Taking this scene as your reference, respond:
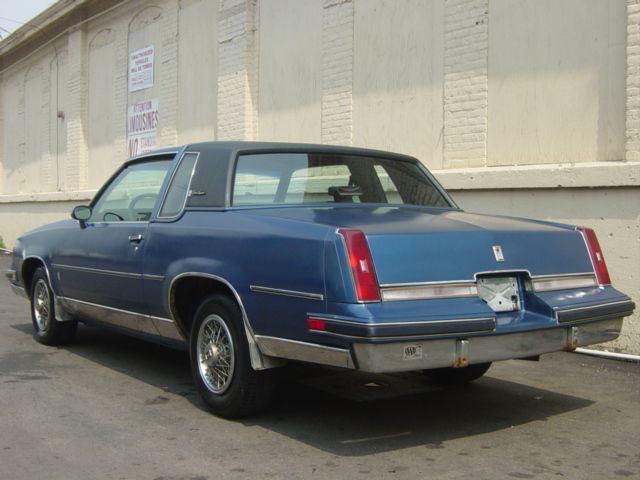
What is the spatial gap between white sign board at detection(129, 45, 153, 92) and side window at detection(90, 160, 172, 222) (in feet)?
31.5

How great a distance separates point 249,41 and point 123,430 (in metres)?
8.93

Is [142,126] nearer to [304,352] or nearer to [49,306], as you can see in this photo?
[49,306]

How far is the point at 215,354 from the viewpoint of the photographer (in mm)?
4953

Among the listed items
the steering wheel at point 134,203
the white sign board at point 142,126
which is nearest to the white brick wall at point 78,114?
the white sign board at point 142,126

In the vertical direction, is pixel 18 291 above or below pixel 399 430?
above

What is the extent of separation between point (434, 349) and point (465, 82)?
215 inches

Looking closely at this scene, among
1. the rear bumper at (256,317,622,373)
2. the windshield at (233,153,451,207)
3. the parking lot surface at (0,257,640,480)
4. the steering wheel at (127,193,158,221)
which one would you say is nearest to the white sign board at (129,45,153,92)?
the parking lot surface at (0,257,640,480)

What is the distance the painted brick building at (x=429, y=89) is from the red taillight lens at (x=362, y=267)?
387cm

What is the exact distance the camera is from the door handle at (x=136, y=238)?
18.5 ft

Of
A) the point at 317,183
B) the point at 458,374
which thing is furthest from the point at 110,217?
the point at 458,374

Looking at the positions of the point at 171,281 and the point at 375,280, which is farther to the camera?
the point at 171,281

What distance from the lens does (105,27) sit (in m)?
17.7

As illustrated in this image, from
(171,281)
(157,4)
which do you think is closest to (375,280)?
(171,281)

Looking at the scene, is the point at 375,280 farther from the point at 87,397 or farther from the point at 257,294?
the point at 87,397
